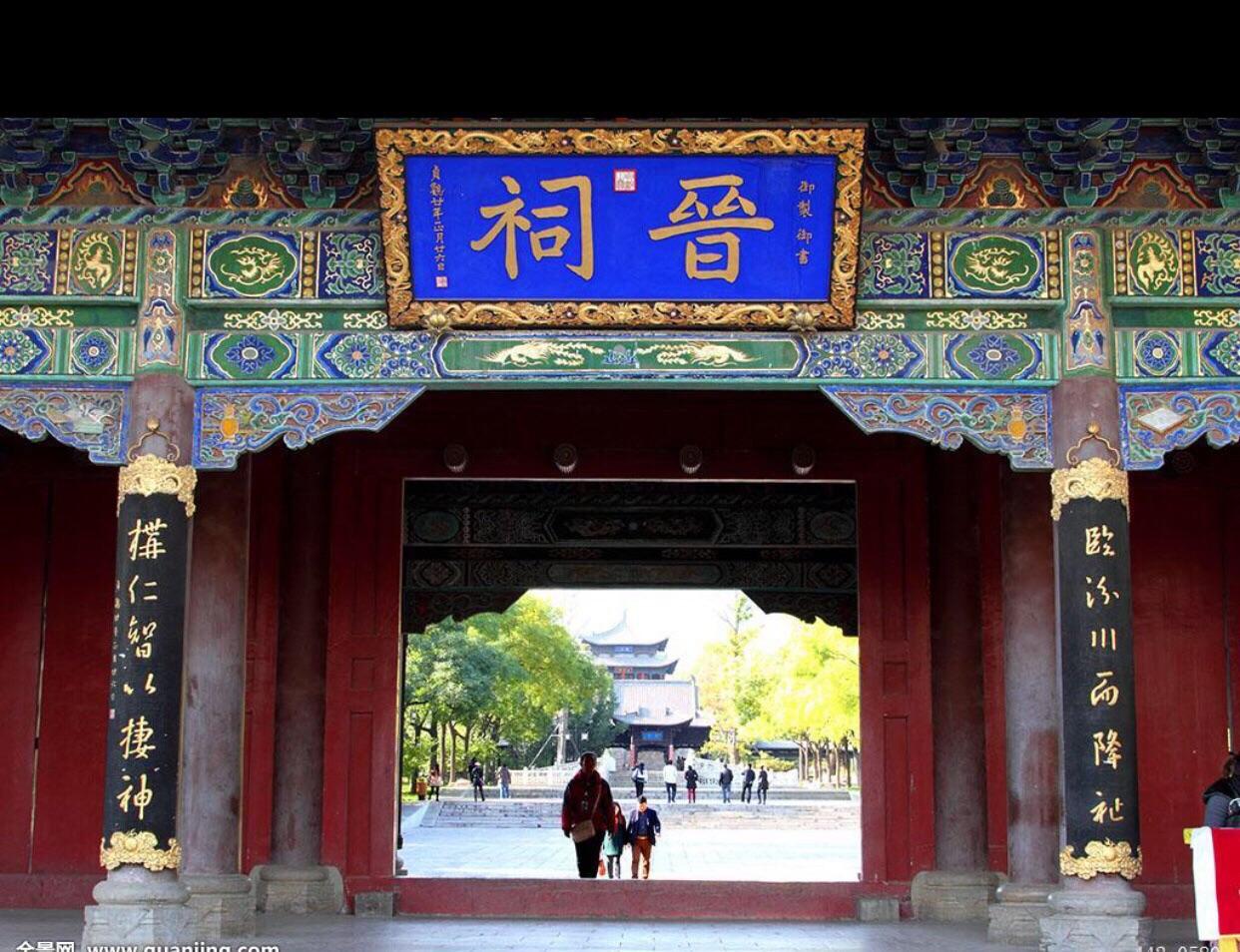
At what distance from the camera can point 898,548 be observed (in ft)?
37.1

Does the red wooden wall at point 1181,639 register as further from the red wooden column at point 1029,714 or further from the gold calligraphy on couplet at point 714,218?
the gold calligraphy on couplet at point 714,218

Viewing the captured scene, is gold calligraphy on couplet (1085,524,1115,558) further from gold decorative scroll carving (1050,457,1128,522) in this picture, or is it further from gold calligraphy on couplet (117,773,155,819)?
gold calligraphy on couplet (117,773,155,819)

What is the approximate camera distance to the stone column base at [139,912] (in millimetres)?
7820

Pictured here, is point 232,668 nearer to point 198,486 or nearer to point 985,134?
point 198,486

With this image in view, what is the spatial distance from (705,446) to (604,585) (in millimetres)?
2106

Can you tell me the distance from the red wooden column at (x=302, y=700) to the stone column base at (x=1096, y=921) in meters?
5.11

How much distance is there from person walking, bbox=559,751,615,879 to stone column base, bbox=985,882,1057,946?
15.4ft

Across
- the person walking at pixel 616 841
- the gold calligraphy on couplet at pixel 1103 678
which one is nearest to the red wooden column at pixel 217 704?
the gold calligraphy on couplet at pixel 1103 678

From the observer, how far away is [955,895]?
34.8 ft

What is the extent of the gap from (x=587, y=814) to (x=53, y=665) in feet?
15.3

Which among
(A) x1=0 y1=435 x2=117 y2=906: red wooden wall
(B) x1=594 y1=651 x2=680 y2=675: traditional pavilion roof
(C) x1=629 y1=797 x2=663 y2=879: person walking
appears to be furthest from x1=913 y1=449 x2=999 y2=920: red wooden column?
(B) x1=594 y1=651 x2=680 y2=675: traditional pavilion roof

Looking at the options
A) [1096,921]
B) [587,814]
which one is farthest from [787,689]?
[1096,921]

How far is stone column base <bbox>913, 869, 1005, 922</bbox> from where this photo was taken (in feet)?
34.8

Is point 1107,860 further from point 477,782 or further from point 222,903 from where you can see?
point 477,782
